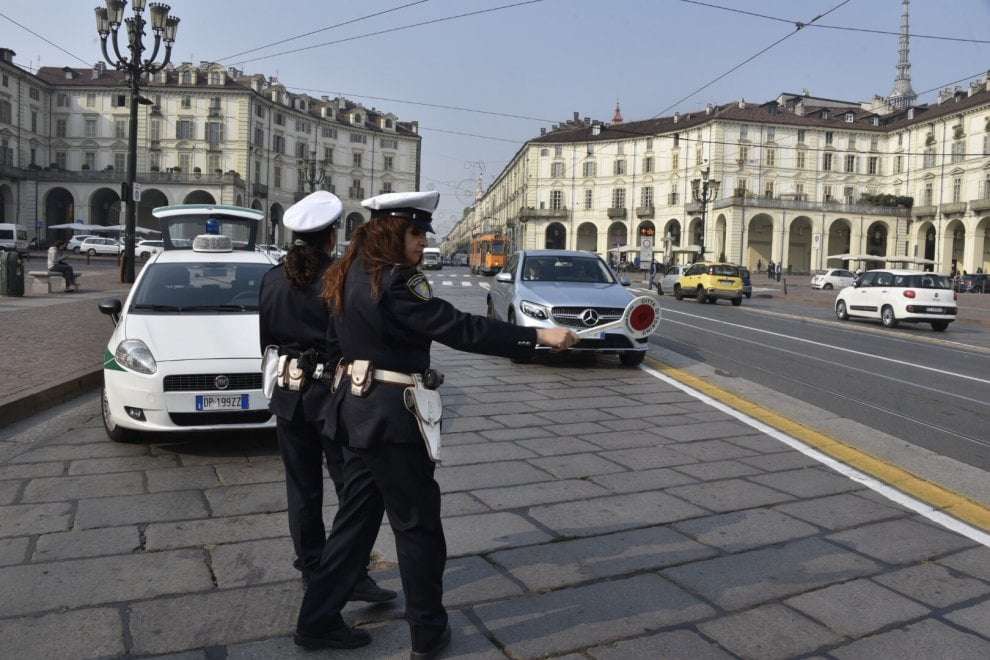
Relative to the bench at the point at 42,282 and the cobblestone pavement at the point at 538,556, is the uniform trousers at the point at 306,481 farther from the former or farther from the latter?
the bench at the point at 42,282

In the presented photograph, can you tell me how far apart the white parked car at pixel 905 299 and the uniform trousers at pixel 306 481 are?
2080 cm

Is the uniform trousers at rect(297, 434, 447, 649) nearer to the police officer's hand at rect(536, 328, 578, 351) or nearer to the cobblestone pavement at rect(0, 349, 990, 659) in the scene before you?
the cobblestone pavement at rect(0, 349, 990, 659)

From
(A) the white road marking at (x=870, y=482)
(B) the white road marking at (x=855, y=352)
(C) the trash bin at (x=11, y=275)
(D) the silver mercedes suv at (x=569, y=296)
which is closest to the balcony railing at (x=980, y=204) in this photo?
(B) the white road marking at (x=855, y=352)

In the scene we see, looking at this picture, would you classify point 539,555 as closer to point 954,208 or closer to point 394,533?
point 394,533

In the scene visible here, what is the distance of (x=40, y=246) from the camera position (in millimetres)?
62125

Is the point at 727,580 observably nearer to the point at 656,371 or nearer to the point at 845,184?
the point at 656,371

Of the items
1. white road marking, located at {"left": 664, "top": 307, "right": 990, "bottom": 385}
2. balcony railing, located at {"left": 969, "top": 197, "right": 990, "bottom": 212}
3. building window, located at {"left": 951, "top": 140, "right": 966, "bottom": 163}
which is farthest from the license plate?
building window, located at {"left": 951, "top": 140, "right": 966, "bottom": 163}

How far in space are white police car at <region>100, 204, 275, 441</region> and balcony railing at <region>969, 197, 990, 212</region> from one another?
214 ft

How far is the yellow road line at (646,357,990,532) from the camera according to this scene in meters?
4.80

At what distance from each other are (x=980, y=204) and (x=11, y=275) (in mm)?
62743

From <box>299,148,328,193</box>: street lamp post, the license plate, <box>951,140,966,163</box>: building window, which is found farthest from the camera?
<box>951,140,966,163</box>: building window

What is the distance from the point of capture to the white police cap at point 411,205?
2.90 meters

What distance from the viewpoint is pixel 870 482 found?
17.7 feet

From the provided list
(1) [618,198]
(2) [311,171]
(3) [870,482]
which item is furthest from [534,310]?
(1) [618,198]
